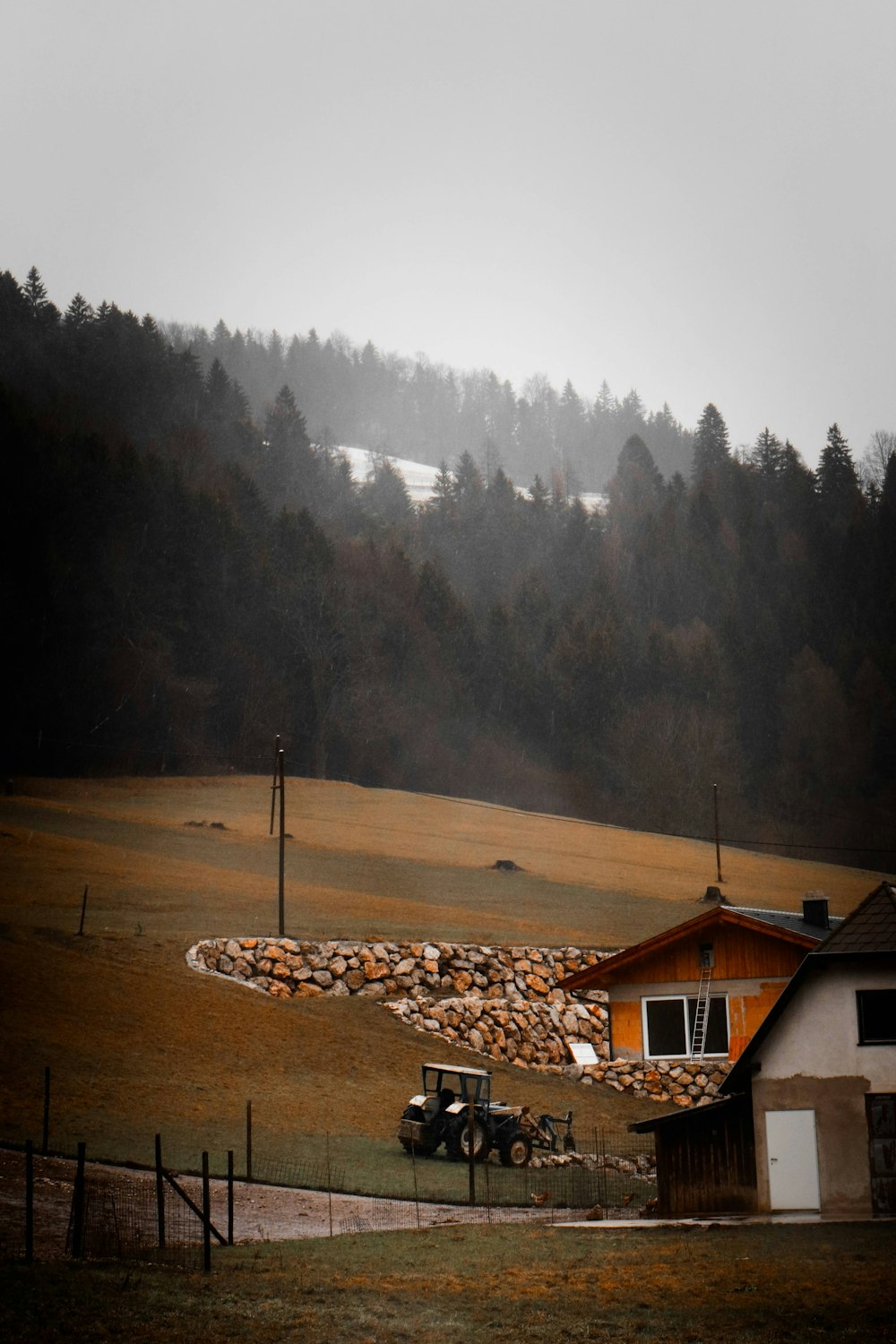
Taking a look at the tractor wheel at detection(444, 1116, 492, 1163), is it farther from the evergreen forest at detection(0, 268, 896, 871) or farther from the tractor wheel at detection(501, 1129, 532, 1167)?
the evergreen forest at detection(0, 268, 896, 871)

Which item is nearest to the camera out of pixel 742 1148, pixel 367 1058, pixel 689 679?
pixel 742 1148

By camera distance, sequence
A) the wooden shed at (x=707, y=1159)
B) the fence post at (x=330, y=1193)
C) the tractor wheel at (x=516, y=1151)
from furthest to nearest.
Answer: the tractor wheel at (x=516, y=1151) → the wooden shed at (x=707, y=1159) → the fence post at (x=330, y=1193)

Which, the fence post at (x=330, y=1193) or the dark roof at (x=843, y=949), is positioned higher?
the dark roof at (x=843, y=949)

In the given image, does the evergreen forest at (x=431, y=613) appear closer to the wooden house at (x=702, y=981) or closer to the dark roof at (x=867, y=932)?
the wooden house at (x=702, y=981)

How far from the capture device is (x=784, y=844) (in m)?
101

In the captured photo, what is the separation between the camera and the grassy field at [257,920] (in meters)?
28.6

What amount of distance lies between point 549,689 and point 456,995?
235ft

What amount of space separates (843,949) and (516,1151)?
27.8 feet

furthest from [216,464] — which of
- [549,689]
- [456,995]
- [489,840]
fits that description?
[456,995]

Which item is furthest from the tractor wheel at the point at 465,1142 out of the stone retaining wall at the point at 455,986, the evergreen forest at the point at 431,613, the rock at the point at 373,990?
the evergreen forest at the point at 431,613

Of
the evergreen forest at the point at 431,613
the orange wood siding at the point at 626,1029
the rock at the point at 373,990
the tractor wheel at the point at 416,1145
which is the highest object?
the evergreen forest at the point at 431,613

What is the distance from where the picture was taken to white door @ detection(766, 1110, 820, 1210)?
20969 mm

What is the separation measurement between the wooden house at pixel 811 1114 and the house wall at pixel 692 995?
11.6m

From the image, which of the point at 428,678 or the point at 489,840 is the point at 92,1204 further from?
the point at 428,678
